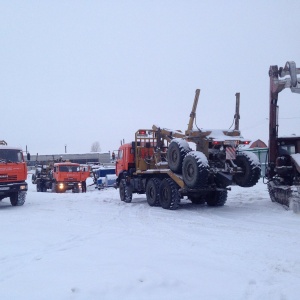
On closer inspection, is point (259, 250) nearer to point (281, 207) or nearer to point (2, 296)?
point (2, 296)

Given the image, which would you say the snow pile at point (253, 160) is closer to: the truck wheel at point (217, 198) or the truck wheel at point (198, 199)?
the truck wheel at point (217, 198)

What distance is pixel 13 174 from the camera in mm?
15328

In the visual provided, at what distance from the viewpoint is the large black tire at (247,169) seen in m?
12.6

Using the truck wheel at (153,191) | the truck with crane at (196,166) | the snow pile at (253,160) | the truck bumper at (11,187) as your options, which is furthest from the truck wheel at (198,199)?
the truck bumper at (11,187)

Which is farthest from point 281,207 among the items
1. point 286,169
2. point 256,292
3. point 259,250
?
point 256,292

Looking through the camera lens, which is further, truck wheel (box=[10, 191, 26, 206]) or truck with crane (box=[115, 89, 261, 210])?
truck wheel (box=[10, 191, 26, 206])

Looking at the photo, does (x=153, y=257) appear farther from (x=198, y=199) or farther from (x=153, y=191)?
(x=198, y=199)

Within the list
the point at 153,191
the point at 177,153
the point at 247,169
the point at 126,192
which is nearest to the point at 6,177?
the point at 126,192

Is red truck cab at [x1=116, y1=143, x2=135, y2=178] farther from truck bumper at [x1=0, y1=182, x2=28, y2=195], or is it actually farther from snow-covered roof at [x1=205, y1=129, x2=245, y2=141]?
snow-covered roof at [x1=205, y1=129, x2=245, y2=141]

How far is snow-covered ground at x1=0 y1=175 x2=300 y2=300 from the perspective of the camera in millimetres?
4980

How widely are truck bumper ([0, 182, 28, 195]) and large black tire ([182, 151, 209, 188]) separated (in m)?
6.81

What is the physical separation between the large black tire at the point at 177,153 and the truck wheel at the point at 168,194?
0.56m

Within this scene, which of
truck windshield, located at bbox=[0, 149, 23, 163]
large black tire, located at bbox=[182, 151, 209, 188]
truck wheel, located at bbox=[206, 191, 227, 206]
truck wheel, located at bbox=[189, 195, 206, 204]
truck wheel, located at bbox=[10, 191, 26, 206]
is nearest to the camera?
large black tire, located at bbox=[182, 151, 209, 188]

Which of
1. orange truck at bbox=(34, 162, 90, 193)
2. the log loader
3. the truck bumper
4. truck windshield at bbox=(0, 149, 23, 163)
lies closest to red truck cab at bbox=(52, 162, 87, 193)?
orange truck at bbox=(34, 162, 90, 193)
